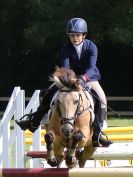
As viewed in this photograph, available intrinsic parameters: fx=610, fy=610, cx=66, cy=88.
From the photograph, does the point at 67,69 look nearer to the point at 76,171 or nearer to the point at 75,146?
the point at 75,146

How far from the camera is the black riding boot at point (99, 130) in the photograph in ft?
22.9

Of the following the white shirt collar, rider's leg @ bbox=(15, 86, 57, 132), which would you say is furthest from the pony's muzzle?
the white shirt collar

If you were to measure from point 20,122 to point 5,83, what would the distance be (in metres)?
25.5

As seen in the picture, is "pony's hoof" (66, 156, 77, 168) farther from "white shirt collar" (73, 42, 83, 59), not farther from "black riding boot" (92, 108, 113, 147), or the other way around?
"white shirt collar" (73, 42, 83, 59)

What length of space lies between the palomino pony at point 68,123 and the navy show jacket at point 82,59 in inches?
22.3

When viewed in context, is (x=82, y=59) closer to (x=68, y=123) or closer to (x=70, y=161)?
(x=68, y=123)

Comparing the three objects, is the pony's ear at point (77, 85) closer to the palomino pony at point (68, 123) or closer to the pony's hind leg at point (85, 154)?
the palomino pony at point (68, 123)

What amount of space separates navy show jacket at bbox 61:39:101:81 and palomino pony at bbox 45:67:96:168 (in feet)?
1.86

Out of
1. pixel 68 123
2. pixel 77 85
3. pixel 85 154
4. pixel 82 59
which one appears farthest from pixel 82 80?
pixel 68 123

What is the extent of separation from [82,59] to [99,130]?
0.95 metres

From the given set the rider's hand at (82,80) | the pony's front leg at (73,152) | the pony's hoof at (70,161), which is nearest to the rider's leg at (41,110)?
the rider's hand at (82,80)

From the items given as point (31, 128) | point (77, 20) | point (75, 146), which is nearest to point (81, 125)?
point (75, 146)

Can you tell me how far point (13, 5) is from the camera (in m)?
31.6

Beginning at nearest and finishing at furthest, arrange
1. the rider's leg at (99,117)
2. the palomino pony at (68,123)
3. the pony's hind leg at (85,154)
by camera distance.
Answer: the palomino pony at (68,123)
the rider's leg at (99,117)
the pony's hind leg at (85,154)
